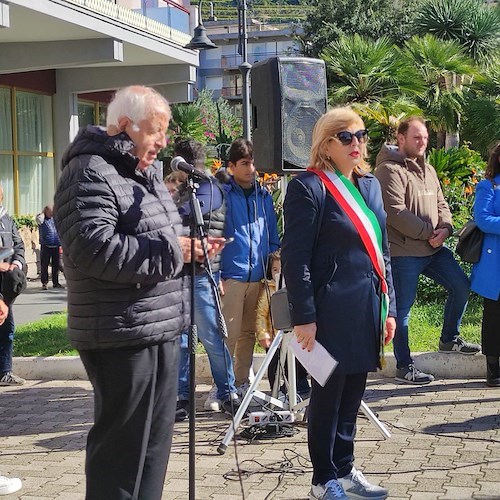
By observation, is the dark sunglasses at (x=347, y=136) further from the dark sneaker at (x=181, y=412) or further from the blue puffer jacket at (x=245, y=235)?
the dark sneaker at (x=181, y=412)

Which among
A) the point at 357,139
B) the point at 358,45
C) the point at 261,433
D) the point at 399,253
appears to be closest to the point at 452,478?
the point at 261,433

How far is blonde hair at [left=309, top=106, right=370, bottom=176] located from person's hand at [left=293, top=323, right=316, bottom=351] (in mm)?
823

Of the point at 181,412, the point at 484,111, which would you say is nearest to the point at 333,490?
the point at 181,412

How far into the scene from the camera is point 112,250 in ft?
10.8

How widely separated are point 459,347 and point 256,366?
5.87 feet

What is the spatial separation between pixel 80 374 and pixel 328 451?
4.17m

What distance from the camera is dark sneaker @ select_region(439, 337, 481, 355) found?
750 centimetres

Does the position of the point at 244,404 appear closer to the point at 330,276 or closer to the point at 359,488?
the point at 359,488

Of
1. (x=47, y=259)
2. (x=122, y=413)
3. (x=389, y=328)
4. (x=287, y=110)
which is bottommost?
(x=47, y=259)

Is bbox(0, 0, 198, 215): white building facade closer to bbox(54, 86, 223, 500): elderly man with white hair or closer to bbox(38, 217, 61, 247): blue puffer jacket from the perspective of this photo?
bbox(38, 217, 61, 247): blue puffer jacket

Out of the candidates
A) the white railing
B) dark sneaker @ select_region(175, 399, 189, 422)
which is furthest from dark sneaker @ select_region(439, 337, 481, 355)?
the white railing

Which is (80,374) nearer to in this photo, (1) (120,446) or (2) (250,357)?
(2) (250,357)

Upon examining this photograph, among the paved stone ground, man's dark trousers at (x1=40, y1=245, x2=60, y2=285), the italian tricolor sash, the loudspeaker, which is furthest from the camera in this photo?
man's dark trousers at (x1=40, y1=245, x2=60, y2=285)

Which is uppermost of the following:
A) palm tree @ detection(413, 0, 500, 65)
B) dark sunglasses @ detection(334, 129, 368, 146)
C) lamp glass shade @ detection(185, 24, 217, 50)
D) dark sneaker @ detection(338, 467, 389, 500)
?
palm tree @ detection(413, 0, 500, 65)
